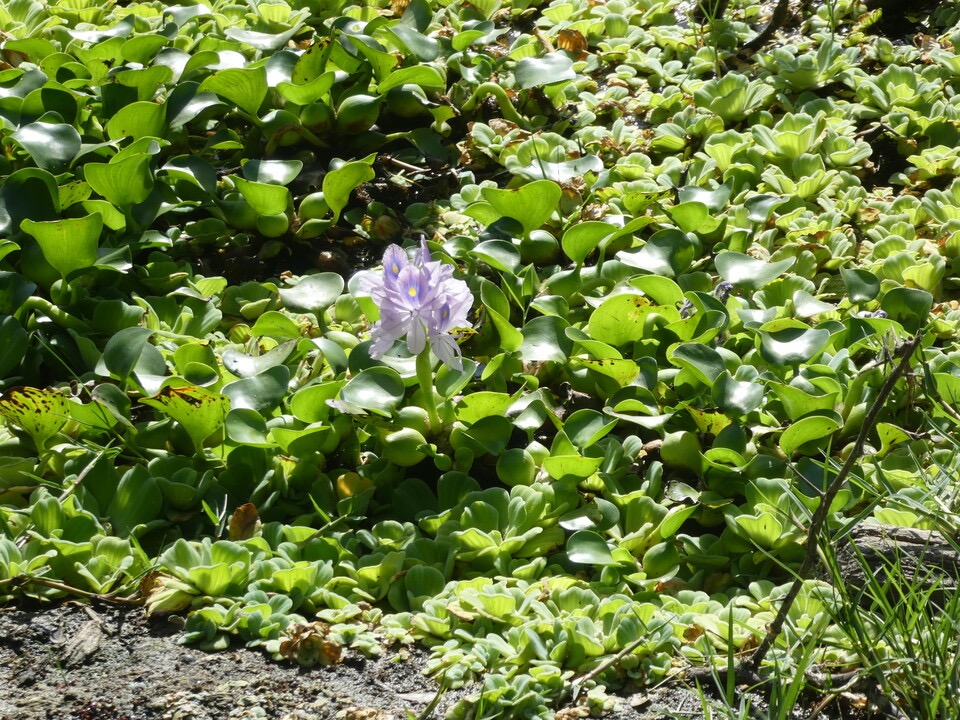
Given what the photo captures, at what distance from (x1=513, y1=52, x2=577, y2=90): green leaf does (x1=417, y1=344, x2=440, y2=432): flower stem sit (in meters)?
1.39

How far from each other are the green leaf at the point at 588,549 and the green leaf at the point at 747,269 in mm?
888

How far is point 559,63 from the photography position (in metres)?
3.18

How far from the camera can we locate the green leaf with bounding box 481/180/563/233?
8.29ft

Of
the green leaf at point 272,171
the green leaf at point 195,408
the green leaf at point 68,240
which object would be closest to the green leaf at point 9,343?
the green leaf at point 68,240

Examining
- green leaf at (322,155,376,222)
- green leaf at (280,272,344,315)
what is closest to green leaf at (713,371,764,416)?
green leaf at (280,272,344,315)

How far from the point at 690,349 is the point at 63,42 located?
247cm

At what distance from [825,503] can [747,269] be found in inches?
48.3

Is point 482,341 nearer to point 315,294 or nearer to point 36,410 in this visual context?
point 315,294

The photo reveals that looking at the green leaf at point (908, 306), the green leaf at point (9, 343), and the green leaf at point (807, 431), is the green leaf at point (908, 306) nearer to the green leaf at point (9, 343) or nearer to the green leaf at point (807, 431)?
the green leaf at point (807, 431)

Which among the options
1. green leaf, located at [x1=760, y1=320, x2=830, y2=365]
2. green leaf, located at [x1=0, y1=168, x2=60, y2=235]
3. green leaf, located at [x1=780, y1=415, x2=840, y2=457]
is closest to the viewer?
green leaf, located at [x1=780, y1=415, x2=840, y2=457]

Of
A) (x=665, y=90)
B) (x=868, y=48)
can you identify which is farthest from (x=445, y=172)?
(x=868, y=48)

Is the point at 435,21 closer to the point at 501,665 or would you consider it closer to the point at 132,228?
the point at 132,228

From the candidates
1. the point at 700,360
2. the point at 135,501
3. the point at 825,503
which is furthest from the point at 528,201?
the point at 825,503

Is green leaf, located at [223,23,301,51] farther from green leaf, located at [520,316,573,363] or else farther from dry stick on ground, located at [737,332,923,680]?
dry stick on ground, located at [737,332,923,680]
